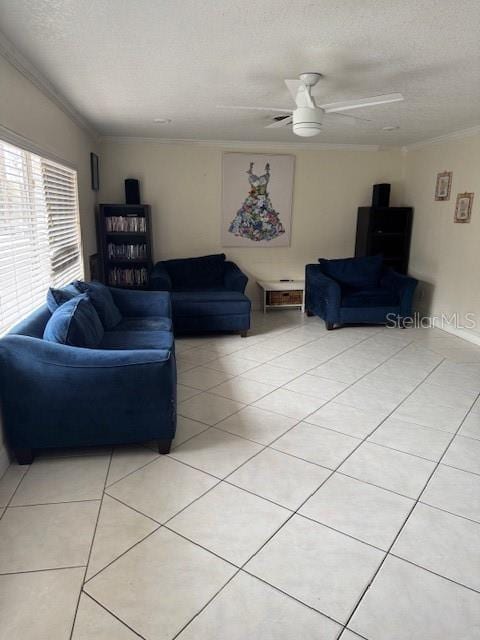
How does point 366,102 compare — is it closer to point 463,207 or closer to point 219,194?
point 463,207

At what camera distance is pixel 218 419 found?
298 centimetres

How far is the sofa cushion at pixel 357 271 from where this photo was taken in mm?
5625

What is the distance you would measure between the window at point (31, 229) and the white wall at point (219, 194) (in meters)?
1.57

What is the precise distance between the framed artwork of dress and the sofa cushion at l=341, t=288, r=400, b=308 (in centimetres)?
145

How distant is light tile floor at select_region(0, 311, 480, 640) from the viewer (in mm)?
1531

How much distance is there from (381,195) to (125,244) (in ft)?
11.4

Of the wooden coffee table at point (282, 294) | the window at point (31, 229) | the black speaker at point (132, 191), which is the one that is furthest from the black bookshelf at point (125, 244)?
the wooden coffee table at point (282, 294)

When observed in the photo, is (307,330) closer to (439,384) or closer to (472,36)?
(439,384)

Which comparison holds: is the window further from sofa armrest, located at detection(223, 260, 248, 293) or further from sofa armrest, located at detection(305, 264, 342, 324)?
sofa armrest, located at detection(305, 264, 342, 324)

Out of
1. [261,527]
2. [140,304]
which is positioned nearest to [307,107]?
[140,304]

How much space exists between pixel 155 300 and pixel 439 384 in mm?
2630

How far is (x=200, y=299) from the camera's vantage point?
4820 millimetres

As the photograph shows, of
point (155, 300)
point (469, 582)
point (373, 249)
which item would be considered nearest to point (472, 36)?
point (469, 582)

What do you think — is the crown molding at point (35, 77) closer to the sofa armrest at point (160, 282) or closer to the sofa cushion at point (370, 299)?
the sofa armrest at point (160, 282)
